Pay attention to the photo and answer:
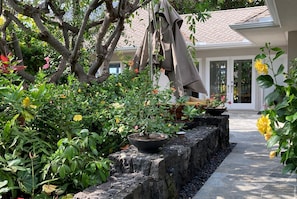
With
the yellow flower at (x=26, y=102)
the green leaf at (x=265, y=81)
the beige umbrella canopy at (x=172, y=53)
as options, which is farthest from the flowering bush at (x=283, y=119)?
the beige umbrella canopy at (x=172, y=53)

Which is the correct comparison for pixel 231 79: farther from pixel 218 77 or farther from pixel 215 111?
pixel 215 111

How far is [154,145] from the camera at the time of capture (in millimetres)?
2822

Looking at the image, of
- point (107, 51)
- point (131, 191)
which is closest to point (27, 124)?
point (131, 191)

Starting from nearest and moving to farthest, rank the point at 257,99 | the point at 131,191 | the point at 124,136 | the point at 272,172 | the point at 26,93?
the point at 131,191
the point at 26,93
the point at 124,136
the point at 272,172
the point at 257,99

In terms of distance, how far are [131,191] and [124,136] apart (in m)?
1.24

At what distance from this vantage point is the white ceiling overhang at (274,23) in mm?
5266

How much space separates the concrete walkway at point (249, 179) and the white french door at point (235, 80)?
721 centimetres

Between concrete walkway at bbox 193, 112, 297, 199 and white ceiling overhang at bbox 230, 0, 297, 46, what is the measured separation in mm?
2473

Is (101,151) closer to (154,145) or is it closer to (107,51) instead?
(154,145)

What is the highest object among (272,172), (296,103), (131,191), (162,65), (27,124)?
(162,65)

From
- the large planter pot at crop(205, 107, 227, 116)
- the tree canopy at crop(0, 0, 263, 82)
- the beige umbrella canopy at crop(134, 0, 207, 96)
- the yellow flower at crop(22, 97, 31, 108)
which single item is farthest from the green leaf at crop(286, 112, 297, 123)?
the large planter pot at crop(205, 107, 227, 116)

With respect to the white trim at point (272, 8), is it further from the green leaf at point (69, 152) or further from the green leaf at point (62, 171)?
the green leaf at point (62, 171)

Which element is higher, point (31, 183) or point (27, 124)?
point (27, 124)

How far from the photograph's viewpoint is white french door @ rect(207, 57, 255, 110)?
39.6 feet
